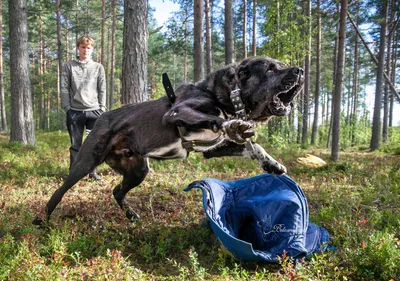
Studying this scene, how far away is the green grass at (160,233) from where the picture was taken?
2.59 metres

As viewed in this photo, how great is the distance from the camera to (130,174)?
12.5 feet

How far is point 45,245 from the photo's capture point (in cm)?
311

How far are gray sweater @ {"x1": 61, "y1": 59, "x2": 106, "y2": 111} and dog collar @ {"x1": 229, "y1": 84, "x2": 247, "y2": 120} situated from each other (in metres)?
3.31

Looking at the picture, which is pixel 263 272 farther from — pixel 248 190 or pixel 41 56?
pixel 41 56

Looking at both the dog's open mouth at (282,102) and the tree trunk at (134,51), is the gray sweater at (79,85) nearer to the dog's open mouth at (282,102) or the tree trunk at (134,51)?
the tree trunk at (134,51)

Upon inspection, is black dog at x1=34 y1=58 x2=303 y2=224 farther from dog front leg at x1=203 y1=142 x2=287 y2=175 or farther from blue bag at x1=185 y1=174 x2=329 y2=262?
blue bag at x1=185 y1=174 x2=329 y2=262

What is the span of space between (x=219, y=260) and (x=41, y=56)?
98.6 ft

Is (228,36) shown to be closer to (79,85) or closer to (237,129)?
(79,85)

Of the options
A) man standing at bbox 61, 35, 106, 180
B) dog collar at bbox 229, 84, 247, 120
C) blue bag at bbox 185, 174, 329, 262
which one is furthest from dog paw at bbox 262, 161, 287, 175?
man standing at bbox 61, 35, 106, 180

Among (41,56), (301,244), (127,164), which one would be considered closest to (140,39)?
(127,164)

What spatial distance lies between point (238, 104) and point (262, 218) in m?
1.30

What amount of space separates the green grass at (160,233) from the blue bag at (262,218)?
0.16 m

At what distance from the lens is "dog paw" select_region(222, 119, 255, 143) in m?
2.51

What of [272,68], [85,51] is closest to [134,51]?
[85,51]
